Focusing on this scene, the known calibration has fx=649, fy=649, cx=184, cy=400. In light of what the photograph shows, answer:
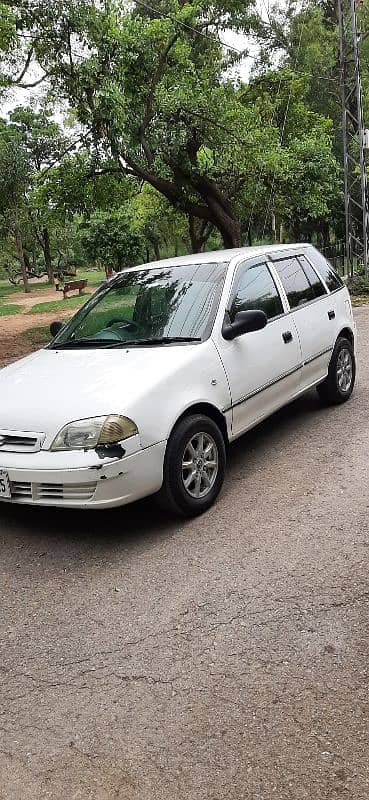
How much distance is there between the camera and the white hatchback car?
12.0 ft

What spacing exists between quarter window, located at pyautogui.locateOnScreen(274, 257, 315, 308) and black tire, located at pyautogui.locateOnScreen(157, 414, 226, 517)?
5.71 ft

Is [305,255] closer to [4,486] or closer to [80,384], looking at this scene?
[80,384]

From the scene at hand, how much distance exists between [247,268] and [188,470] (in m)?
1.84

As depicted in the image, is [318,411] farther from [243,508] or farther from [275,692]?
[275,692]

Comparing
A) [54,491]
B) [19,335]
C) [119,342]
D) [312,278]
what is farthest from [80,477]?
[19,335]

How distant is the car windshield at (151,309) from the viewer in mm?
4535

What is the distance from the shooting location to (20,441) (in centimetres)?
378

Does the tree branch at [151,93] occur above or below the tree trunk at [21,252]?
above

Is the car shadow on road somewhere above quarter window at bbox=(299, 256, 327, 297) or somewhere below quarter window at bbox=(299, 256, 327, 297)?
below

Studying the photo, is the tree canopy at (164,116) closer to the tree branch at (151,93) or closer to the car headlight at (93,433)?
the tree branch at (151,93)

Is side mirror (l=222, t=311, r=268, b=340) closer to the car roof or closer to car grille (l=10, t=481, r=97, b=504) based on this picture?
the car roof

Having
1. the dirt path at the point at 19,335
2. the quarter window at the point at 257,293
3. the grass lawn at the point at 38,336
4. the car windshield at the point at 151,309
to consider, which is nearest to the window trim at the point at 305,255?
the quarter window at the point at 257,293

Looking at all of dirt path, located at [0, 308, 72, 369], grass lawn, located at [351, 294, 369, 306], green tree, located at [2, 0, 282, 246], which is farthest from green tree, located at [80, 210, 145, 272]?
grass lawn, located at [351, 294, 369, 306]

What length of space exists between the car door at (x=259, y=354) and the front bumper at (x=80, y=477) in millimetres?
1035
